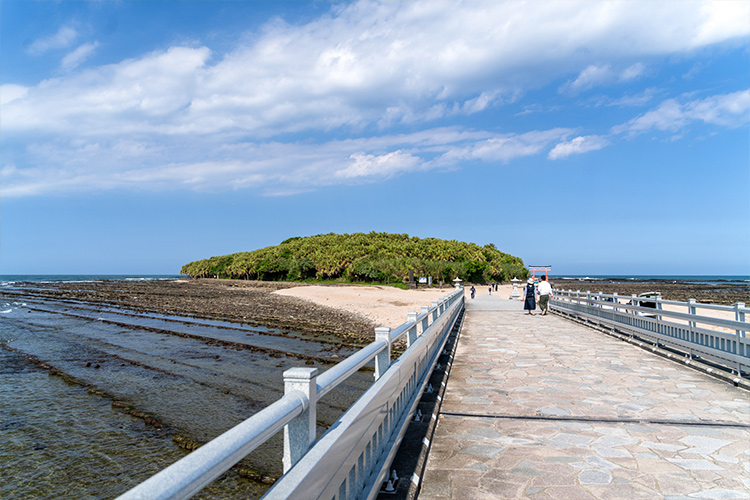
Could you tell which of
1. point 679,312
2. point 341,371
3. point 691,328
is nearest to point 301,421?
point 341,371

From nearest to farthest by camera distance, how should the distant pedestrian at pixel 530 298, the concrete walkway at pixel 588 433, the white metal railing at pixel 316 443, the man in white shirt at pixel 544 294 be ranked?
the white metal railing at pixel 316 443, the concrete walkway at pixel 588 433, the man in white shirt at pixel 544 294, the distant pedestrian at pixel 530 298

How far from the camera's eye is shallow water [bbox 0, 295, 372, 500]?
7.66 m

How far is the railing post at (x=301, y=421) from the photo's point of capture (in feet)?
8.75

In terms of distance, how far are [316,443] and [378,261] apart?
86.0 m

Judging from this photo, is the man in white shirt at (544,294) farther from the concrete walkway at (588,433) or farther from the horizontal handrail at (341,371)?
the horizontal handrail at (341,371)

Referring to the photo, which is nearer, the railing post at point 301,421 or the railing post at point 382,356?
the railing post at point 301,421

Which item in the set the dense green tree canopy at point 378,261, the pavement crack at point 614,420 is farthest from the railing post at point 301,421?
the dense green tree canopy at point 378,261

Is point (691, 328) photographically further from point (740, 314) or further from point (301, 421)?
point (301, 421)

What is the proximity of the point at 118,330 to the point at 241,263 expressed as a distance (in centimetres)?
10864

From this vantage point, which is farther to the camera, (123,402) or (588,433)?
(123,402)

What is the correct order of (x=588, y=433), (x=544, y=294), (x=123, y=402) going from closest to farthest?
(x=588, y=433)
(x=123, y=402)
(x=544, y=294)

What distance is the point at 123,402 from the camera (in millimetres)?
11523

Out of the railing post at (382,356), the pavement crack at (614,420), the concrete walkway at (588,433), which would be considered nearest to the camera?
the concrete walkway at (588,433)

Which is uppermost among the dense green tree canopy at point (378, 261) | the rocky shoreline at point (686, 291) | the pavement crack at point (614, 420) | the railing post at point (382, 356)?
the dense green tree canopy at point (378, 261)
